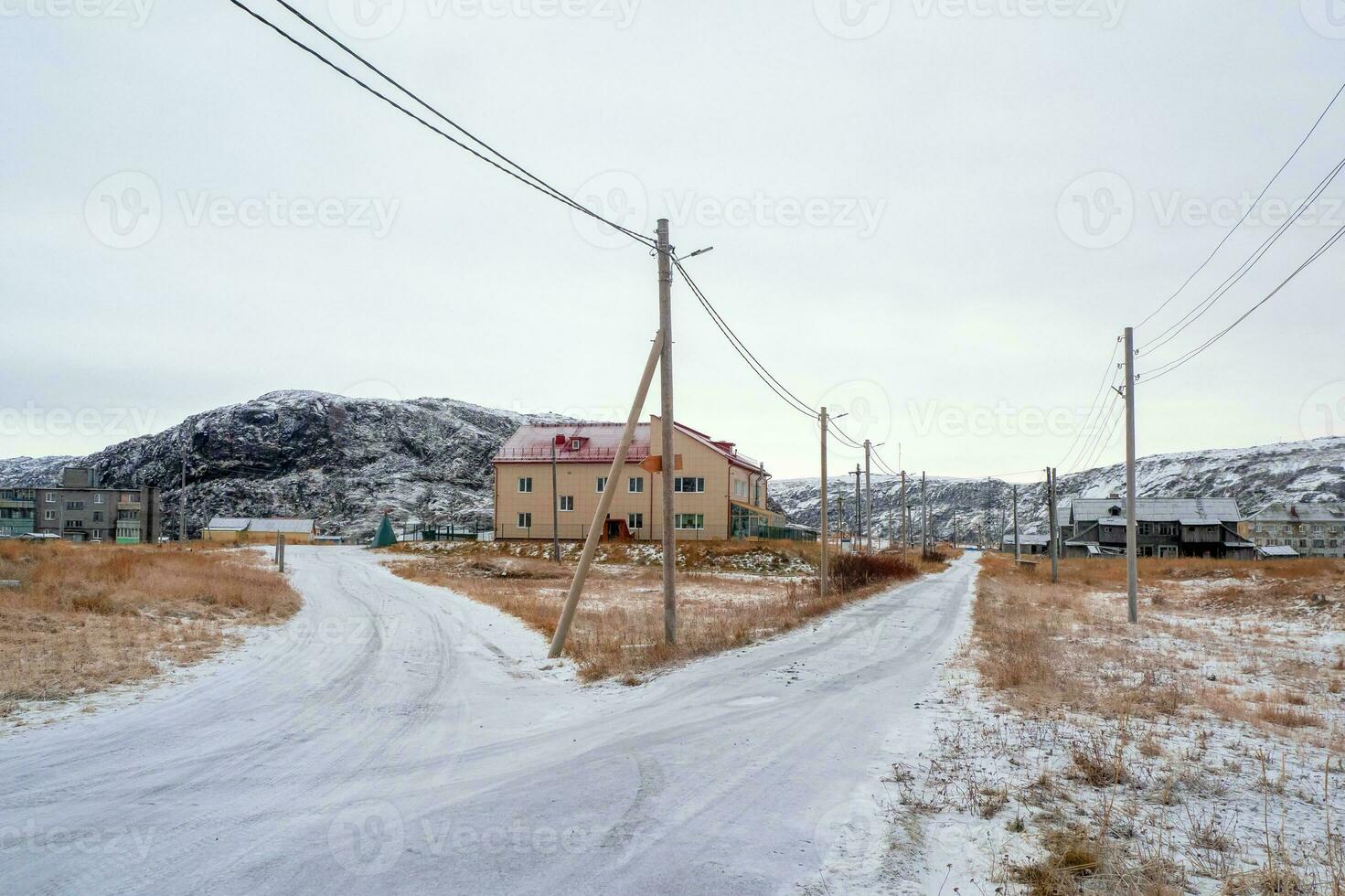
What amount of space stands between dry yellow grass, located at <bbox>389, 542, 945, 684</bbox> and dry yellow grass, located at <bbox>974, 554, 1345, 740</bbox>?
4.73 m

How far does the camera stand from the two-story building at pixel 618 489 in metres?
54.5

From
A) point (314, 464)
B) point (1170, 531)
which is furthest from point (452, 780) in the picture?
point (314, 464)

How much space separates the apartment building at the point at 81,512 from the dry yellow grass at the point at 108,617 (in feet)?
368

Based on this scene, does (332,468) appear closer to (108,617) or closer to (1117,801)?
(108,617)

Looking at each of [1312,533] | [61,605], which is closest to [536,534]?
[61,605]

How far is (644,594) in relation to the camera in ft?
95.8

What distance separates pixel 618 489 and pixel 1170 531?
70741 millimetres

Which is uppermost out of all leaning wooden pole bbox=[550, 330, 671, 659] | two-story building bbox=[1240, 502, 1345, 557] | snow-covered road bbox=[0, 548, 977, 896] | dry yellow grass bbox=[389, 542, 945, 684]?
leaning wooden pole bbox=[550, 330, 671, 659]

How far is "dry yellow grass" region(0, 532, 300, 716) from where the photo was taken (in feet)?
33.5

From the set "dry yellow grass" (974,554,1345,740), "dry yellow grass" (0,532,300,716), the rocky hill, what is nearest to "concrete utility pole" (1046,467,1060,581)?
"dry yellow grass" (974,554,1345,740)

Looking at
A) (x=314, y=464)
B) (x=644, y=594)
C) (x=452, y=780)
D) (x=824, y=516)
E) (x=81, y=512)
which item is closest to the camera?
(x=452, y=780)

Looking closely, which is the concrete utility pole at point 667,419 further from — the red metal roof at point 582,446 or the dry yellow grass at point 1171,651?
the red metal roof at point 582,446

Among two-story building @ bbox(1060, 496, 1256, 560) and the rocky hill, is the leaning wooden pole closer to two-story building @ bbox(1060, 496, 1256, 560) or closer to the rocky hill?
two-story building @ bbox(1060, 496, 1256, 560)

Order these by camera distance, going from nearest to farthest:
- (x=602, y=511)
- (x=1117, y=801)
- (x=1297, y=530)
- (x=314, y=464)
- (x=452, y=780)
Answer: (x=1117, y=801) → (x=452, y=780) → (x=602, y=511) → (x=1297, y=530) → (x=314, y=464)
